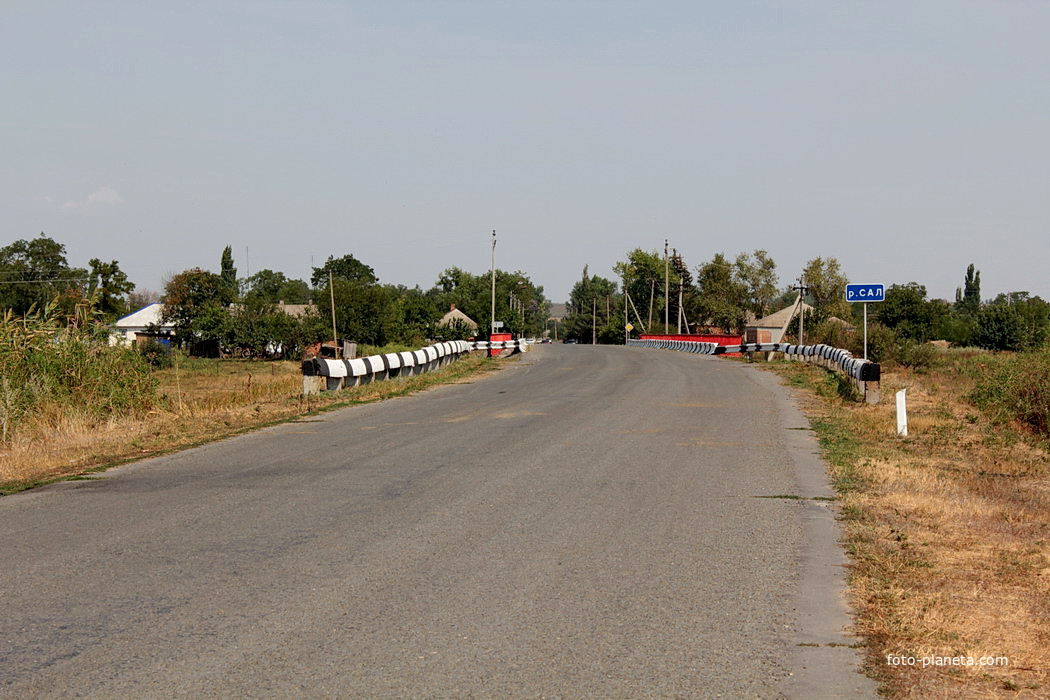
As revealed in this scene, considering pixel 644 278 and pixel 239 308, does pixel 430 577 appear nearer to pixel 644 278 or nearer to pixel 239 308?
pixel 239 308

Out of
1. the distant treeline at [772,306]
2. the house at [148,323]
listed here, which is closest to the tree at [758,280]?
the distant treeline at [772,306]

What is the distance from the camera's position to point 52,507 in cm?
977

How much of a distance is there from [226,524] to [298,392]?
15522mm

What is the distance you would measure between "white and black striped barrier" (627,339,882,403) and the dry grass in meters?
4.67

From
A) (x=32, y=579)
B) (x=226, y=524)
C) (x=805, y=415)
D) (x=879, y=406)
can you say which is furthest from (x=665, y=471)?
(x=879, y=406)

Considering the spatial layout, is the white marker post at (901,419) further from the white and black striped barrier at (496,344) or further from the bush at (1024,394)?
the white and black striped barrier at (496,344)

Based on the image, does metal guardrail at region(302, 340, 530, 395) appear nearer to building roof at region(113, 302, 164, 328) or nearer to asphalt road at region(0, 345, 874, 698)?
asphalt road at region(0, 345, 874, 698)

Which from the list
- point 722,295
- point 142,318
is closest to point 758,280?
point 722,295

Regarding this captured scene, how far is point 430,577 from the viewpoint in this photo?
22.7 feet

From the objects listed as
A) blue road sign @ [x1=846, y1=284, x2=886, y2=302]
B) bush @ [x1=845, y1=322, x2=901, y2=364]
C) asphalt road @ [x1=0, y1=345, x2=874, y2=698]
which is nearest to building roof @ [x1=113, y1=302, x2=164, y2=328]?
bush @ [x1=845, y1=322, x2=901, y2=364]

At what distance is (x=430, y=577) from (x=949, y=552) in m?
3.98

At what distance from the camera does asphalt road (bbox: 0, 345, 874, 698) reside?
504 cm

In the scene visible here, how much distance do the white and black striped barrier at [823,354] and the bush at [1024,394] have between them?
211 cm

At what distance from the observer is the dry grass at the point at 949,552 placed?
5.19 meters
